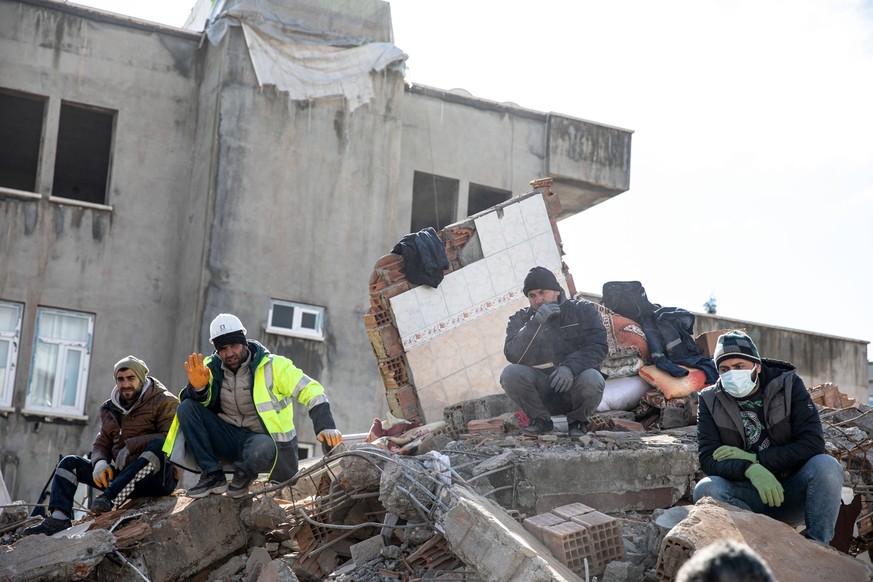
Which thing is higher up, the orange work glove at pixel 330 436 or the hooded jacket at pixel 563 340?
the hooded jacket at pixel 563 340

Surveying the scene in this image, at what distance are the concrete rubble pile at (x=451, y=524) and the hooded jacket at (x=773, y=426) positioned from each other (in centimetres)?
49

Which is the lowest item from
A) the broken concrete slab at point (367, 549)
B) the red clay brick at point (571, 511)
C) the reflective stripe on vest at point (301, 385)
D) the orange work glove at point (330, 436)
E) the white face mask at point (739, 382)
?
the broken concrete slab at point (367, 549)

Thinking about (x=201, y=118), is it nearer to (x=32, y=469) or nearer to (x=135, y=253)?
(x=135, y=253)

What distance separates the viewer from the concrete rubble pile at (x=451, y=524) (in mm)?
6180

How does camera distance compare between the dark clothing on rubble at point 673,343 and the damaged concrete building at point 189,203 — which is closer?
the dark clothing on rubble at point 673,343

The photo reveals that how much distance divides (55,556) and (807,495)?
5163 millimetres

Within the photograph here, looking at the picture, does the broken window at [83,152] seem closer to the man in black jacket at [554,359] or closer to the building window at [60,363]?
the building window at [60,363]

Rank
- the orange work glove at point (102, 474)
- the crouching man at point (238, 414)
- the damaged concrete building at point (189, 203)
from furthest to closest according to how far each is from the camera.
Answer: the damaged concrete building at point (189, 203), the orange work glove at point (102, 474), the crouching man at point (238, 414)

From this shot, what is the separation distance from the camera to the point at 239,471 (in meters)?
7.95

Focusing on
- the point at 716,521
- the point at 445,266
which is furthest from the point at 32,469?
the point at 716,521

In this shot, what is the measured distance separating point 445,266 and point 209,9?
30.4 ft

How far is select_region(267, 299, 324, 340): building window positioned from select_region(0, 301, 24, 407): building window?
4.03m

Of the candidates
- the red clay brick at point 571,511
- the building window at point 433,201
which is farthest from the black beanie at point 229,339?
the building window at point 433,201

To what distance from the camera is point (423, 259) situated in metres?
12.3
